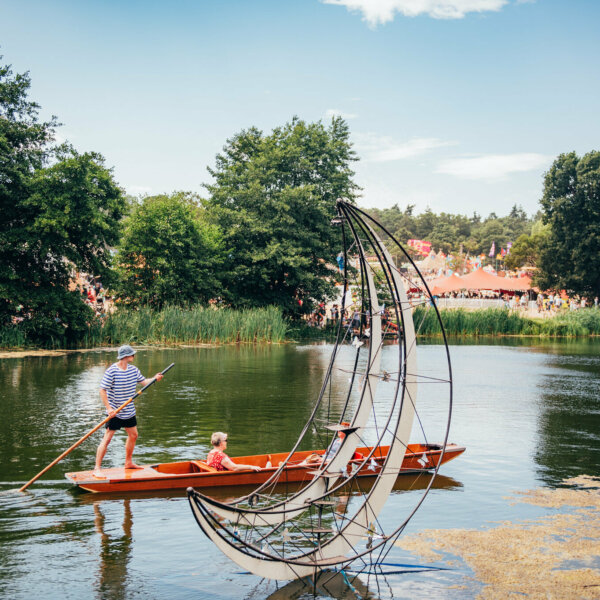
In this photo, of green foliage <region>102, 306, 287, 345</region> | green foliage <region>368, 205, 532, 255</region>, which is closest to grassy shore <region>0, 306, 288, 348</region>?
green foliage <region>102, 306, 287, 345</region>

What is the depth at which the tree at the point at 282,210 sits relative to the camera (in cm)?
4462

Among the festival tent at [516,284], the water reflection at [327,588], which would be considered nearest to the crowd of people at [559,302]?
the festival tent at [516,284]

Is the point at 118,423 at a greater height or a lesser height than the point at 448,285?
lesser

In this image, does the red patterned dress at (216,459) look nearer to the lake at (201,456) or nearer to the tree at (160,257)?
the lake at (201,456)

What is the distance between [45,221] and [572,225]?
1838 inches

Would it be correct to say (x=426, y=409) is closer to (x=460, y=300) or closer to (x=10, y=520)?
(x=10, y=520)

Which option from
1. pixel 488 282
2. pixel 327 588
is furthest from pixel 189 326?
pixel 488 282

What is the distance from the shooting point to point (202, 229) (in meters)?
42.9

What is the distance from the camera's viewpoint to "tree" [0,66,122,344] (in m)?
28.8

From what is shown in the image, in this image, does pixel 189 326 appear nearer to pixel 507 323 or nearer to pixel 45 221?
pixel 45 221

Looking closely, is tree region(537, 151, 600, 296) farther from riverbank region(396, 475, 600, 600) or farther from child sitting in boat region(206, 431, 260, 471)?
child sitting in boat region(206, 431, 260, 471)

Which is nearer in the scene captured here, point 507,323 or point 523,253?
point 507,323

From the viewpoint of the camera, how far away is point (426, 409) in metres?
17.9

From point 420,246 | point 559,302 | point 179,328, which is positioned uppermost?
point 420,246
